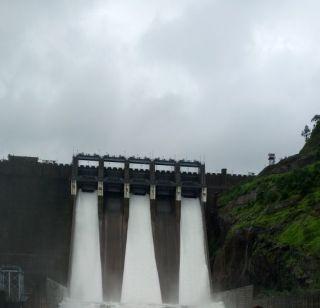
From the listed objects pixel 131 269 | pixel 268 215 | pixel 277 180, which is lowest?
pixel 131 269

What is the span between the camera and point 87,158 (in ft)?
183

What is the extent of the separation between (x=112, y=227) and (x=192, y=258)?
718cm

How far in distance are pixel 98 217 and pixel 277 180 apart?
1536 cm

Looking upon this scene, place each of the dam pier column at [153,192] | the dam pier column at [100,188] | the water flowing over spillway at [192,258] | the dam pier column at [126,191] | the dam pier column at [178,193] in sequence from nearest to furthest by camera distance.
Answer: the water flowing over spillway at [192,258] < the dam pier column at [100,188] < the dam pier column at [126,191] < the dam pier column at [153,192] < the dam pier column at [178,193]

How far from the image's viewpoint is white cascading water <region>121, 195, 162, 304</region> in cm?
4738

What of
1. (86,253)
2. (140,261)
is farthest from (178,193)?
(86,253)

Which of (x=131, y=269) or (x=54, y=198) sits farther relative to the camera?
(x=54, y=198)

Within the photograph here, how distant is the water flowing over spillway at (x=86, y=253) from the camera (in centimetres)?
4741

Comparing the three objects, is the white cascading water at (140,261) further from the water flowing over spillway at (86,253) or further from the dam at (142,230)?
the water flowing over spillway at (86,253)

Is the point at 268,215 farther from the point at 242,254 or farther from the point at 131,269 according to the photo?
the point at 131,269

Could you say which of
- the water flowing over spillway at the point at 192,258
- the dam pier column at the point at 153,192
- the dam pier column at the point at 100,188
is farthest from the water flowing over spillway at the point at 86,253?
the water flowing over spillway at the point at 192,258

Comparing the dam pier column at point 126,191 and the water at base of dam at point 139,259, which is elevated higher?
the dam pier column at point 126,191

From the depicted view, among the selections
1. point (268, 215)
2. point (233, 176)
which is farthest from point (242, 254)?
point (233, 176)

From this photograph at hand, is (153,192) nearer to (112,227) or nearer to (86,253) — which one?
(112,227)
